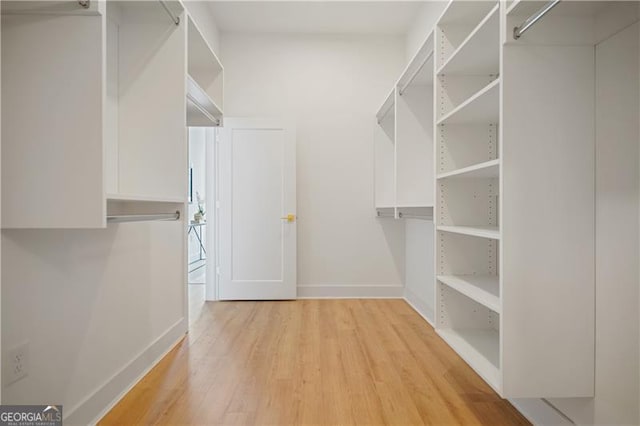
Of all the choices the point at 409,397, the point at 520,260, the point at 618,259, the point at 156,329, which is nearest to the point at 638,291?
the point at 618,259

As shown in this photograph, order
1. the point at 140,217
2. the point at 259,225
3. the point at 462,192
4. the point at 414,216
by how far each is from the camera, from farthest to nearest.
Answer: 1. the point at 259,225
2. the point at 414,216
3. the point at 462,192
4. the point at 140,217

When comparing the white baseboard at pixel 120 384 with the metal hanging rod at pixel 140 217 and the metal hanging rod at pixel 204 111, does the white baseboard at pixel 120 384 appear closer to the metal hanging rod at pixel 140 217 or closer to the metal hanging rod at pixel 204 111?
the metal hanging rod at pixel 140 217

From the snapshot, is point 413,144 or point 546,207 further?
point 413,144

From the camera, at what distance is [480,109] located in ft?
5.47

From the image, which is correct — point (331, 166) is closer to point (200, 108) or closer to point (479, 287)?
point (200, 108)

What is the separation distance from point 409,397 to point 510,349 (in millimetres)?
633

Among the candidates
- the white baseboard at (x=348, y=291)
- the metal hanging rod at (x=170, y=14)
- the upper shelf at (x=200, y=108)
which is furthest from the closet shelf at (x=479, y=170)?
the white baseboard at (x=348, y=291)

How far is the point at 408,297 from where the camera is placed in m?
3.70

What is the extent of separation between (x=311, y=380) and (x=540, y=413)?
1052 millimetres

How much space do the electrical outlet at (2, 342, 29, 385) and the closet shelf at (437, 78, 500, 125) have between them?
193 cm

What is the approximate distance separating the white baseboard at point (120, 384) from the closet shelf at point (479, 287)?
169 cm

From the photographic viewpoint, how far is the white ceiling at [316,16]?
3375mm

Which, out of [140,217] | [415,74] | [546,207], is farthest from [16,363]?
[415,74]

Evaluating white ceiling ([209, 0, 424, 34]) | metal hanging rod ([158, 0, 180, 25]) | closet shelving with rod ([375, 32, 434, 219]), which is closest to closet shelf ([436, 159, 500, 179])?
closet shelving with rod ([375, 32, 434, 219])
